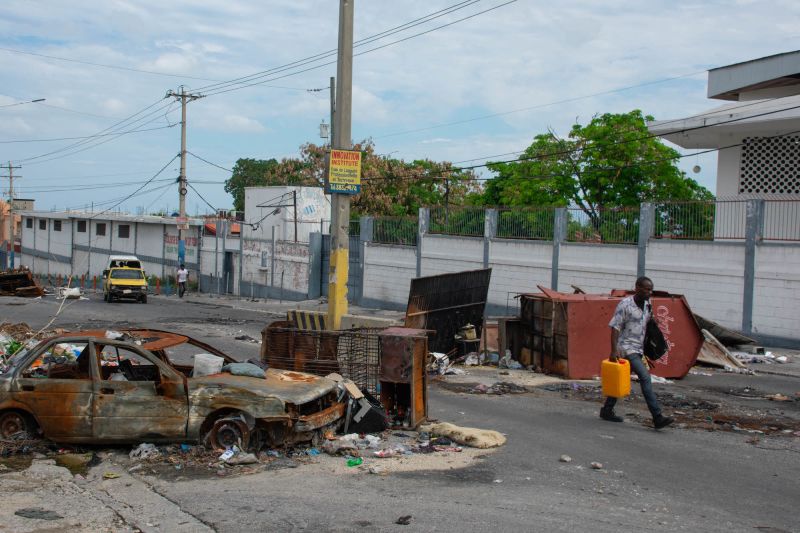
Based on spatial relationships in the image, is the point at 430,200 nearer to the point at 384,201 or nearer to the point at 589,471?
the point at 384,201

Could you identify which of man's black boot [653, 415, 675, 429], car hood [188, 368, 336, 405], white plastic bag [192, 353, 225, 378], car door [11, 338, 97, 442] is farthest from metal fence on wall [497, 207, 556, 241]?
car door [11, 338, 97, 442]

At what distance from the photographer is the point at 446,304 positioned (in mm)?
16266

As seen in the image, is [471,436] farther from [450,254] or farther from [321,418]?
[450,254]

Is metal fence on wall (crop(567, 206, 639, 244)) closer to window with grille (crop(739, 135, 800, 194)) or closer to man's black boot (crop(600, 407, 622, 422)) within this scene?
window with grille (crop(739, 135, 800, 194))

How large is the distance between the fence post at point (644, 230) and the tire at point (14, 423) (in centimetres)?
1763

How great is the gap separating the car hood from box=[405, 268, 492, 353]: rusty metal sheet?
6362 millimetres

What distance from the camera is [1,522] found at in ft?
21.1

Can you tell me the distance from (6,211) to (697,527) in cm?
8994

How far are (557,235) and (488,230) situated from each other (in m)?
3.29

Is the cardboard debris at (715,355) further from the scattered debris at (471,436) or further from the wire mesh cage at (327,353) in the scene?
the scattered debris at (471,436)

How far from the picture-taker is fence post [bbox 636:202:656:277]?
22484 millimetres

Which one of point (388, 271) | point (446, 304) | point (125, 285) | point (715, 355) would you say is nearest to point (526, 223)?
point (388, 271)

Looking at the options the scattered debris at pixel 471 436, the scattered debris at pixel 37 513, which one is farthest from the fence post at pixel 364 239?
the scattered debris at pixel 37 513

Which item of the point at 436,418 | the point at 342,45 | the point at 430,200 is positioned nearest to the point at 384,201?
the point at 430,200
